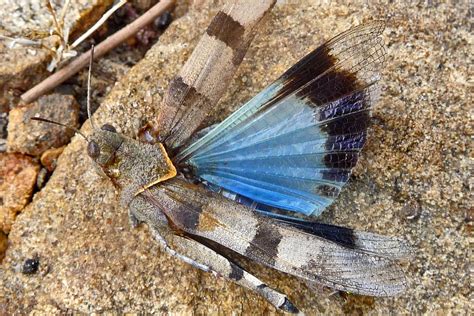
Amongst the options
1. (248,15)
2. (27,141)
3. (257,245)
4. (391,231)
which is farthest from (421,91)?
(27,141)

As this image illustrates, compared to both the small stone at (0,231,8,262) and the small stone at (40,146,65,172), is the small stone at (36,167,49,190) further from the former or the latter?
the small stone at (0,231,8,262)

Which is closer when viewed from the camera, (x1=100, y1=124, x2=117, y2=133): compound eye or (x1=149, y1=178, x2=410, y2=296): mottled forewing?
(x1=149, y1=178, x2=410, y2=296): mottled forewing

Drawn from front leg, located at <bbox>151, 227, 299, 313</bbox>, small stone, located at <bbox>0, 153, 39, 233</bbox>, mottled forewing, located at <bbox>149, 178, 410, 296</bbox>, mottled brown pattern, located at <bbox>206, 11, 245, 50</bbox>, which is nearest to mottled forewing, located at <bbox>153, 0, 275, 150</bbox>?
mottled brown pattern, located at <bbox>206, 11, 245, 50</bbox>

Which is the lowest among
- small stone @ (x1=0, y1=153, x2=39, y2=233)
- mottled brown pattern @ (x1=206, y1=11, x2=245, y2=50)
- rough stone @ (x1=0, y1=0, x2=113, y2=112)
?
small stone @ (x1=0, y1=153, x2=39, y2=233)

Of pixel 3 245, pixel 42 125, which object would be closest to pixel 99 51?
pixel 42 125

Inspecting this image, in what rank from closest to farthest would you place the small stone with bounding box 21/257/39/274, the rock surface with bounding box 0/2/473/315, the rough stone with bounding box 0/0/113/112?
the rock surface with bounding box 0/2/473/315 < the small stone with bounding box 21/257/39/274 < the rough stone with bounding box 0/0/113/112

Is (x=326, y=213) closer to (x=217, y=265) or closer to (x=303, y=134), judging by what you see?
(x=303, y=134)

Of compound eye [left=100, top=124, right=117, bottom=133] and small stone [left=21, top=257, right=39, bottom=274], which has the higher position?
compound eye [left=100, top=124, right=117, bottom=133]

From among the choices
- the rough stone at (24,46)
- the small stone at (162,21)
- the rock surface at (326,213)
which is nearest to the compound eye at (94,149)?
the rock surface at (326,213)
